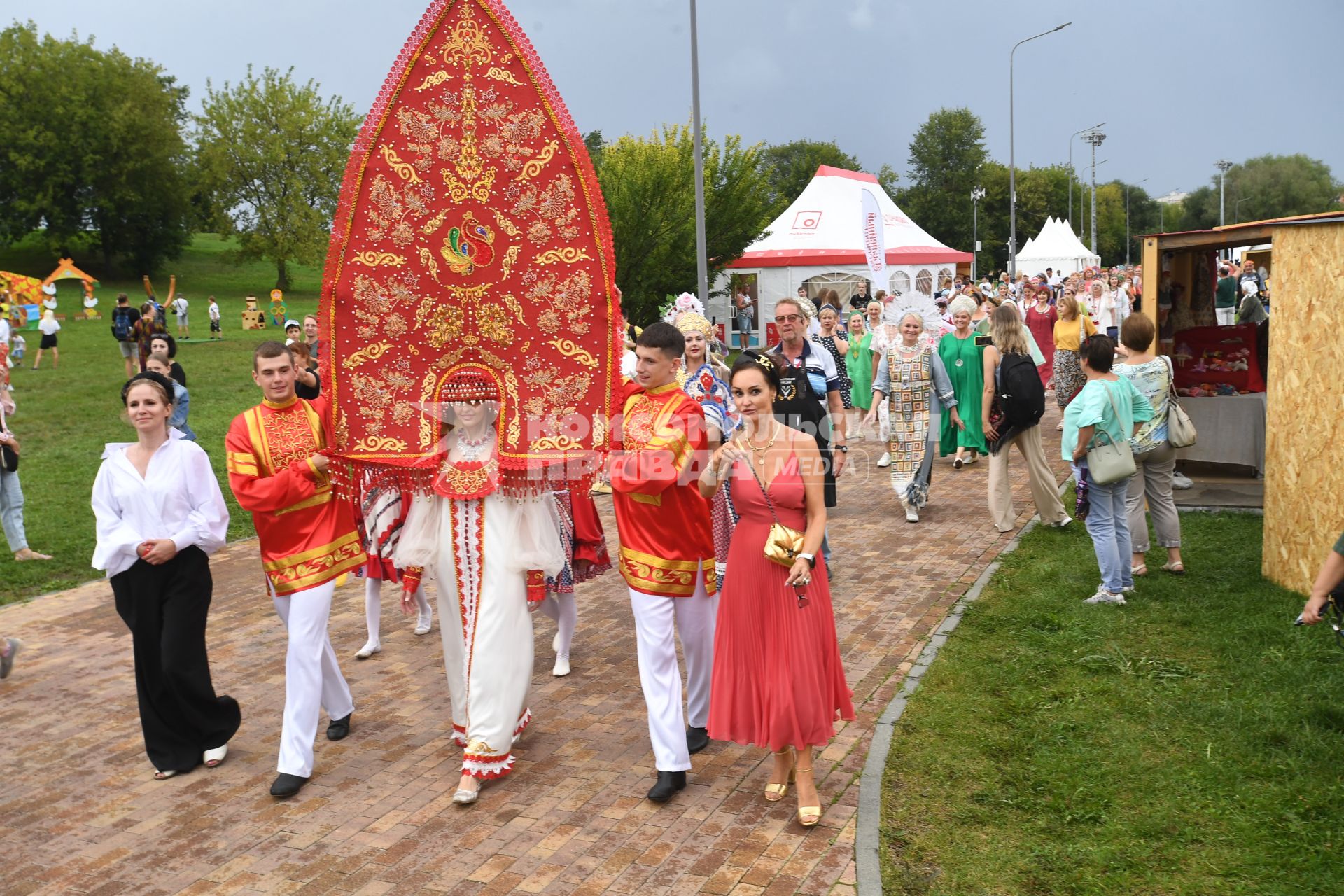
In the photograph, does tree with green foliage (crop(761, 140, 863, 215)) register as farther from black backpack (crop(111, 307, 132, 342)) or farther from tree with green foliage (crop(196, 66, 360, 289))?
black backpack (crop(111, 307, 132, 342))

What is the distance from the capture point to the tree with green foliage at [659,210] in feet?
76.1

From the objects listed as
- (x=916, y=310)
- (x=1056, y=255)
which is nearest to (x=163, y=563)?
(x=916, y=310)

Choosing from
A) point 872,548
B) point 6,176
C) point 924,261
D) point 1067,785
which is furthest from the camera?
point 6,176

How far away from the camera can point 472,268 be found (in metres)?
5.08

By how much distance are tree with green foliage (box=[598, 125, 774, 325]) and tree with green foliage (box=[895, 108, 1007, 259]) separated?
2572 inches

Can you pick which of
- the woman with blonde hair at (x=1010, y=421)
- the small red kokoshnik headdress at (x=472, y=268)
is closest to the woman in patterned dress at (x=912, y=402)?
the woman with blonde hair at (x=1010, y=421)

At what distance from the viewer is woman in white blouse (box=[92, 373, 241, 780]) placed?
5387mm

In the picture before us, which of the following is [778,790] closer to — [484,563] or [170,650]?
[484,563]

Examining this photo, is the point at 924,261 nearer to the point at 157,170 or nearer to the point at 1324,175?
the point at 157,170

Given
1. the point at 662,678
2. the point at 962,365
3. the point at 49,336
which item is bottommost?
the point at 662,678

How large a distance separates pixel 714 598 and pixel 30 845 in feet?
10.7

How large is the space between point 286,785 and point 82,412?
674 inches

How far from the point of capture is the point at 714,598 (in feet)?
17.9

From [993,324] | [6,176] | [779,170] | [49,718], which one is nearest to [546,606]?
[49,718]
